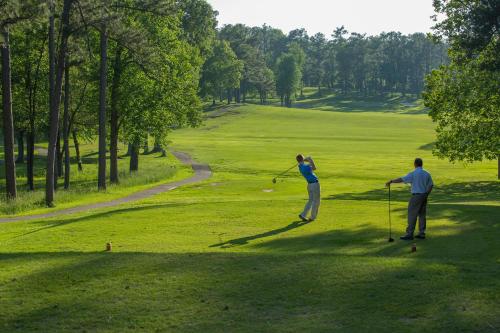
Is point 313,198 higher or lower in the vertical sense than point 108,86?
lower

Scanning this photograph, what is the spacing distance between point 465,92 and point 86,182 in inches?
1227

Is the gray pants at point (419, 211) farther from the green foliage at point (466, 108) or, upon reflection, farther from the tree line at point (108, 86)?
the green foliage at point (466, 108)

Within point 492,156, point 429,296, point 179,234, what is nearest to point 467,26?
point 492,156

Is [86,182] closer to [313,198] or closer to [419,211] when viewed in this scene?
[313,198]

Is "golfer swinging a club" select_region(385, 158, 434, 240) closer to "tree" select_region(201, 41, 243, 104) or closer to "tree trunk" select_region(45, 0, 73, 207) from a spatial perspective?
"tree trunk" select_region(45, 0, 73, 207)

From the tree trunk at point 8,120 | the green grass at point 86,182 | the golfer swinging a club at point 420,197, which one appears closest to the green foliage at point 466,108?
the green grass at point 86,182

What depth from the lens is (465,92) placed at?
38125mm

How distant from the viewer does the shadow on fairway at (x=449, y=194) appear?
33750mm

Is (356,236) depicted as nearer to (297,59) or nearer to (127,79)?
(127,79)

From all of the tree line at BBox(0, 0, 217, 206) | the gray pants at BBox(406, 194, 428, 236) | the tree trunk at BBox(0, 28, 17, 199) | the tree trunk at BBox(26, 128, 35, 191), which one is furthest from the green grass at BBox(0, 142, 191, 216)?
the gray pants at BBox(406, 194, 428, 236)

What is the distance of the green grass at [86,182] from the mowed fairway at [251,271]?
9.20m

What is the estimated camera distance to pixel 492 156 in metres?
39.8

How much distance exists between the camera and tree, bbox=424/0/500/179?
35688mm

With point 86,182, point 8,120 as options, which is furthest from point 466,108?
point 86,182
